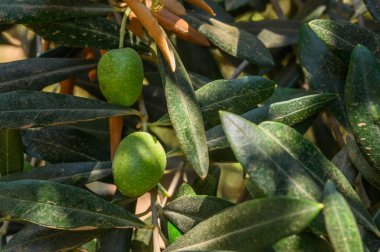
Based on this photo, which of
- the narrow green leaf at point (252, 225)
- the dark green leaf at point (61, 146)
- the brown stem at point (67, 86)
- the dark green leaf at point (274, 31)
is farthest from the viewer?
the dark green leaf at point (274, 31)

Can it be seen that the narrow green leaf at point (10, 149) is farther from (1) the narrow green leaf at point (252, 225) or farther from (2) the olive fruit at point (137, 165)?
(1) the narrow green leaf at point (252, 225)

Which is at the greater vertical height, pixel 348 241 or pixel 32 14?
pixel 32 14

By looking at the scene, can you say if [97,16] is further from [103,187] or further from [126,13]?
[103,187]

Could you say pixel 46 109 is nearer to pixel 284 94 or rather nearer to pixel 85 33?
pixel 85 33

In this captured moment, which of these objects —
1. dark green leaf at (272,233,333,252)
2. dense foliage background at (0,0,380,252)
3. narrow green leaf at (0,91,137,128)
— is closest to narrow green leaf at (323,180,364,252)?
dense foliage background at (0,0,380,252)

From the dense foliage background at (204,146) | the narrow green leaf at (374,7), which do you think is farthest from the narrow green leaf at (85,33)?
the narrow green leaf at (374,7)

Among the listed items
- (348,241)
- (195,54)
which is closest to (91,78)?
(195,54)
